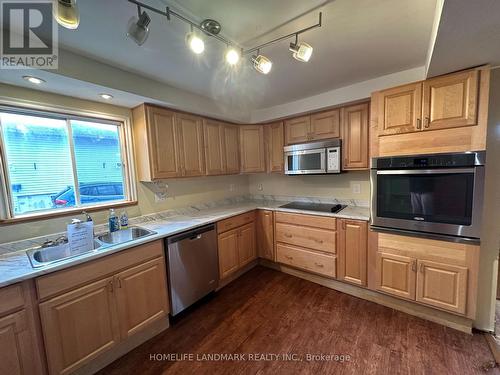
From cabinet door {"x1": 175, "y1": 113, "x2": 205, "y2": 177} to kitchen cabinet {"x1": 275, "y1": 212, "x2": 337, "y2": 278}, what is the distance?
1244 millimetres

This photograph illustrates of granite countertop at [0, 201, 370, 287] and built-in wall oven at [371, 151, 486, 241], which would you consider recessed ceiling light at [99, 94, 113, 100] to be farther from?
built-in wall oven at [371, 151, 486, 241]

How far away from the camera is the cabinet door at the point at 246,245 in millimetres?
2777

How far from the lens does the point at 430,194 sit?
1.80 m

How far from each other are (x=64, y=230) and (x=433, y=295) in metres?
3.34

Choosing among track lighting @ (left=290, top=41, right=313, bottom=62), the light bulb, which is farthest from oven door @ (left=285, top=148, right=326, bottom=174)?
the light bulb

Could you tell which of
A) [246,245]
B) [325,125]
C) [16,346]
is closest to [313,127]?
[325,125]

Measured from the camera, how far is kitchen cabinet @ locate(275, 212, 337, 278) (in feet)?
7.97

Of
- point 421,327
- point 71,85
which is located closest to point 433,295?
point 421,327

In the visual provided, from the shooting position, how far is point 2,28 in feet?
4.18

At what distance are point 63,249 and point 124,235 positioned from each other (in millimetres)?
465

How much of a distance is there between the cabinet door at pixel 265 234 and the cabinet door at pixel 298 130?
1.09 meters

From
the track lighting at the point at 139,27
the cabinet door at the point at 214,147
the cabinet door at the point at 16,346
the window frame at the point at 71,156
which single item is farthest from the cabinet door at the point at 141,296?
the track lighting at the point at 139,27

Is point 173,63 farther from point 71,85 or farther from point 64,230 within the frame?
point 64,230

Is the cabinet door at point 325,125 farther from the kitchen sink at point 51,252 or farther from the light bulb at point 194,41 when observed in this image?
the kitchen sink at point 51,252
